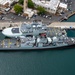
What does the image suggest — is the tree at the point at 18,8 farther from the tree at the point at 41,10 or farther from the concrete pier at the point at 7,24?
the tree at the point at 41,10

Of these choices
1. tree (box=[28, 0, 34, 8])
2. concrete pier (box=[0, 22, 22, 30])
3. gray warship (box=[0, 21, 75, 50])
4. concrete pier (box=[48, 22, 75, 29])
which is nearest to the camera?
gray warship (box=[0, 21, 75, 50])

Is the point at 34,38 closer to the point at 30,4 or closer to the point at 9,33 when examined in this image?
the point at 9,33

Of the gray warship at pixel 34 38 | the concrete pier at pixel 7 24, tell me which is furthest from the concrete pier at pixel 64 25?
the concrete pier at pixel 7 24

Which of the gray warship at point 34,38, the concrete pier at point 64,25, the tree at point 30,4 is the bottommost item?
the gray warship at point 34,38

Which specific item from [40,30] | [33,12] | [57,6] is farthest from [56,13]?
[40,30]

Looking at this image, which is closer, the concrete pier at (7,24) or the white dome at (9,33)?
the white dome at (9,33)

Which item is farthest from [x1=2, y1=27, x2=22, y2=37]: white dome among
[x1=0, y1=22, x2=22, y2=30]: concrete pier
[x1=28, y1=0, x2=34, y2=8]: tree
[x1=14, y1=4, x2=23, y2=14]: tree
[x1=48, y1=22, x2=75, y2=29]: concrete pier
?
[x1=28, y1=0, x2=34, y2=8]: tree

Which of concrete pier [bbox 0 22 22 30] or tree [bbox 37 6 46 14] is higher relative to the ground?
tree [bbox 37 6 46 14]

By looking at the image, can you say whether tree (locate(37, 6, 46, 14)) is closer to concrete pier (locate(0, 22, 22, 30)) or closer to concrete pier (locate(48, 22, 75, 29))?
concrete pier (locate(48, 22, 75, 29))
